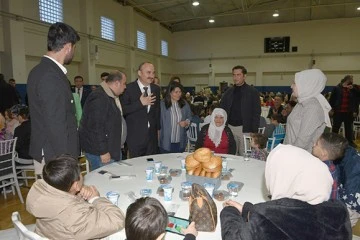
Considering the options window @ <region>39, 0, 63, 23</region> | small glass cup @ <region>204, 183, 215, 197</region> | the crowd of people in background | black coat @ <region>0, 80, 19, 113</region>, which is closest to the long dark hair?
the crowd of people in background

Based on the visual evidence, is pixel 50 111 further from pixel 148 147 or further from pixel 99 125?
pixel 148 147

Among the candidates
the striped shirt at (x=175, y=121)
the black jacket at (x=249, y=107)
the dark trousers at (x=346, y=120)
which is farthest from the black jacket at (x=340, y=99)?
the striped shirt at (x=175, y=121)

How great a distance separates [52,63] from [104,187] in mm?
953

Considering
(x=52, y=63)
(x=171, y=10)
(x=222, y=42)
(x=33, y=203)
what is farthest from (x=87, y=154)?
(x=222, y=42)

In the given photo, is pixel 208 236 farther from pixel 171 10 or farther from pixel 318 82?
pixel 171 10

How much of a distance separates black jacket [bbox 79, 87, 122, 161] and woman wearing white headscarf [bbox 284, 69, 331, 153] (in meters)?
1.69

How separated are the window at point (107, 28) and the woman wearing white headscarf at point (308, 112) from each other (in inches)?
394

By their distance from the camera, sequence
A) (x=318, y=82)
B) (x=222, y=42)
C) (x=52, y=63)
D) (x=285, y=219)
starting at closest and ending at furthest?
1. (x=285, y=219)
2. (x=52, y=63)
3. (x=318, y=82)
4. (x=222, y=42)

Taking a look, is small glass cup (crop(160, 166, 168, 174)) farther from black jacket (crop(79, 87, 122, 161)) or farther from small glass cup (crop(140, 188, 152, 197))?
black jacket (crop(79, 87, 122, 161))

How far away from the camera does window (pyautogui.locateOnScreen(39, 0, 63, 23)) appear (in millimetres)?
8402

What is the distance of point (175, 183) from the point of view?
2.16 meters

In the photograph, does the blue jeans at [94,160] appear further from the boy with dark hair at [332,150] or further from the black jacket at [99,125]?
the boy with dark hair at [332,150]

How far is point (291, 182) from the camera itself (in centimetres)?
139

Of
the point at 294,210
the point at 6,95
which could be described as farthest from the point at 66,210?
the point at 6,95
